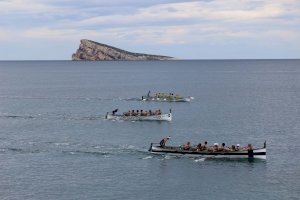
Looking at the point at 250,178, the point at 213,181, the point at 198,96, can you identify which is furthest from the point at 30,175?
the point at 198,96

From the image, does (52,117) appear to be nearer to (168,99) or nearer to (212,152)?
(168,99)

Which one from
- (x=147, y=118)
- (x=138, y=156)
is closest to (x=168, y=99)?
(x=147, y=118)

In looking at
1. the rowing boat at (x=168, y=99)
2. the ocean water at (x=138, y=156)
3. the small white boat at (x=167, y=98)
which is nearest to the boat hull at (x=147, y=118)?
the ocean water at (x=138, y=156)

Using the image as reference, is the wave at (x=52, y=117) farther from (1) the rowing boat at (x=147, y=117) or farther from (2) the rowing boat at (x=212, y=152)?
(2) the rowing boat at (x=212, y=152)

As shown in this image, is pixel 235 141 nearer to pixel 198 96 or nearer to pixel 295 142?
pixel 295 142

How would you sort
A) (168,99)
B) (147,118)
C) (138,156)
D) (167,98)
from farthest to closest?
1. (167,98)
2. (168,99)
3. (147,118)
4. (138,156)

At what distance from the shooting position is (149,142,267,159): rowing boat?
76.3 metres

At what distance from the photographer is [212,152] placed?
254ft

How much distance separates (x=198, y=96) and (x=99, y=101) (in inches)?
1265

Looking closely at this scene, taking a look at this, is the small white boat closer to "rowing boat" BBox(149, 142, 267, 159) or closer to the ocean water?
the ocean water

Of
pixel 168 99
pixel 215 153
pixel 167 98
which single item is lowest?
pixel 215 153

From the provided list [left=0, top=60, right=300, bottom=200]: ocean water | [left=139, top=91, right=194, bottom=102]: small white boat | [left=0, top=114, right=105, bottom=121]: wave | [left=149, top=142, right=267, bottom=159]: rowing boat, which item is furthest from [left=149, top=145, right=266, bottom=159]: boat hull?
[left=139, top=91, right=194, bottom=102]: small white boat

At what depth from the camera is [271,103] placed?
148625 millimetres

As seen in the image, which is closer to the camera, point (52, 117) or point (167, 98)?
point (52, 117)
